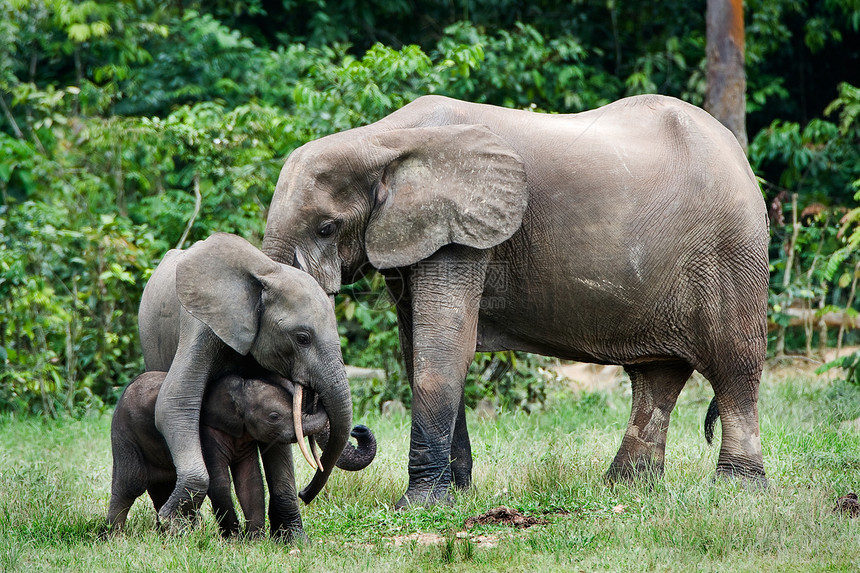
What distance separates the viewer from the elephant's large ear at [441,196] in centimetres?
631

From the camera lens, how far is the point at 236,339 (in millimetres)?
5336

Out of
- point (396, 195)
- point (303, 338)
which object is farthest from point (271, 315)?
point (396, 195)

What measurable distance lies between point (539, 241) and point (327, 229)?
1.31 m

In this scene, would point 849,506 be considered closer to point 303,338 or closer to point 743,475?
point 743,475

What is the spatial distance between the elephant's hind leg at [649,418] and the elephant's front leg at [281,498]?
2.27m

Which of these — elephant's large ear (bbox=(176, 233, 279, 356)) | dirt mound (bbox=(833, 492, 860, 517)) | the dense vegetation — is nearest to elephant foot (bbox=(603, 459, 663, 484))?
dirt mound (bbox=(833, 492, 860, 517))

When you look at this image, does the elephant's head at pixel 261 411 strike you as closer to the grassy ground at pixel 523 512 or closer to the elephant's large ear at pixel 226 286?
the elephant's large ear at pixel 226 286

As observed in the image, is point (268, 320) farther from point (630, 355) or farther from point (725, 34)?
point (725, 34)

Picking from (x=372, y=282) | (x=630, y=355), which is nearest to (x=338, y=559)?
(x=630, y=355)

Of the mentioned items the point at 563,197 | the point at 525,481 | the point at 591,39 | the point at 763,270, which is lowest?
the point at 525,481

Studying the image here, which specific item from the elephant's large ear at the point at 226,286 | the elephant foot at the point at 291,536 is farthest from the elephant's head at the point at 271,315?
the elephant foot at the point at 291,536

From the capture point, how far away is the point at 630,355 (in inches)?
270

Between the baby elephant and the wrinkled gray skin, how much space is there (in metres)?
0.13

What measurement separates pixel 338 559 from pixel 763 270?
323cm
